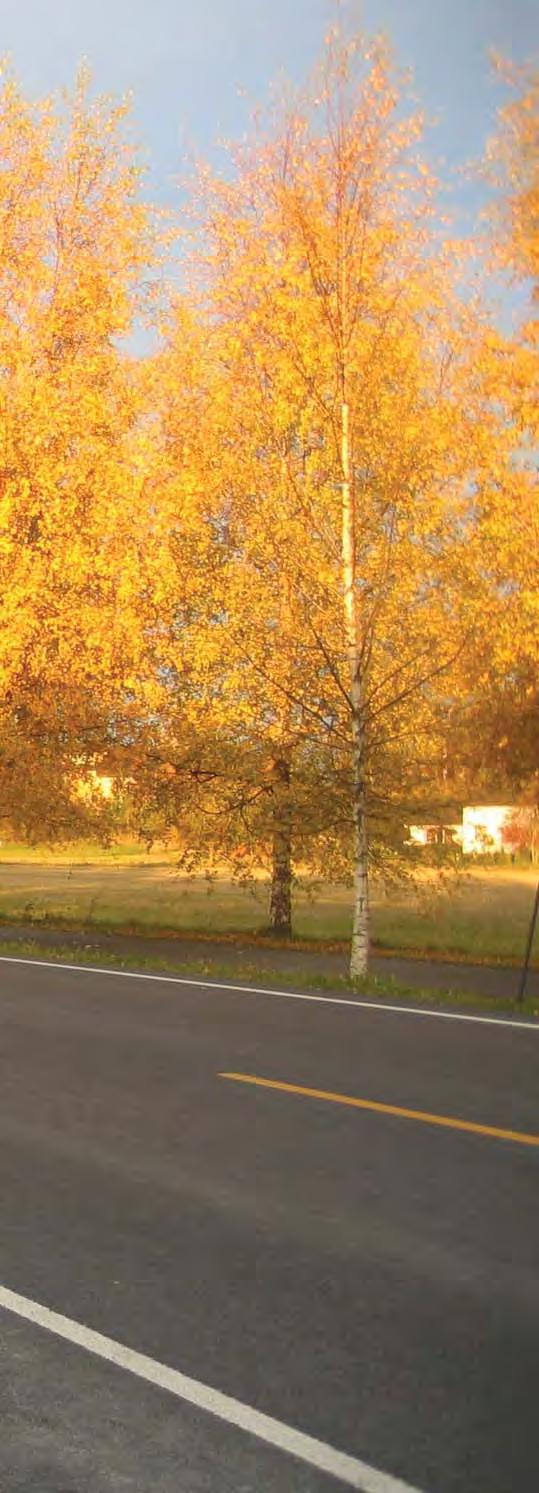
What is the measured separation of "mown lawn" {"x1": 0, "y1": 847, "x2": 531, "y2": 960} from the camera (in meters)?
26.5

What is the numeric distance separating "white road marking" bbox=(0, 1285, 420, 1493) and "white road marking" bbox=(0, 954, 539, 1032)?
6.85 m

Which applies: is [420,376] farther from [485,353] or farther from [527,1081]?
[527,1081]

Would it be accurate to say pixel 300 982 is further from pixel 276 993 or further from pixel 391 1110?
pixel 391 1110

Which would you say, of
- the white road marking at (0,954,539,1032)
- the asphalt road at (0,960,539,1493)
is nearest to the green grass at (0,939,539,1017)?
the white road marking at (0,954,539,1032)

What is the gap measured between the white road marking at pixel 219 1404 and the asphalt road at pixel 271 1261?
0.13 ft

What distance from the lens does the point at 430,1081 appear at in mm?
9023

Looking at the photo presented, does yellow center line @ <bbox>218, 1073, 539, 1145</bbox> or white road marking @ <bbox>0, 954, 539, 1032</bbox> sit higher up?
white road marking @ <bbox>0, 954, 539, 1032</bbox>

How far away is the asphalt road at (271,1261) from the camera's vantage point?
13.1 feet

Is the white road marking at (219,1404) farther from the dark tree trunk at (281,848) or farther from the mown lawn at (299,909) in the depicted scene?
the mown lawn at (299,909)

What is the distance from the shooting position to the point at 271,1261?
18.4ft

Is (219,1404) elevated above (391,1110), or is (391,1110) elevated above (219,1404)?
(391,1110)

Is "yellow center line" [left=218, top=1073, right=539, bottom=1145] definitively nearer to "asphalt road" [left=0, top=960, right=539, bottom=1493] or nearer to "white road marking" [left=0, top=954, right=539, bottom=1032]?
→ "asphalt road" [left=0, top=960, right=539, bottom=1493]

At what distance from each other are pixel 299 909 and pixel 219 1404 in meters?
33.4

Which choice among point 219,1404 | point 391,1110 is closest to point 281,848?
point 391,1110
